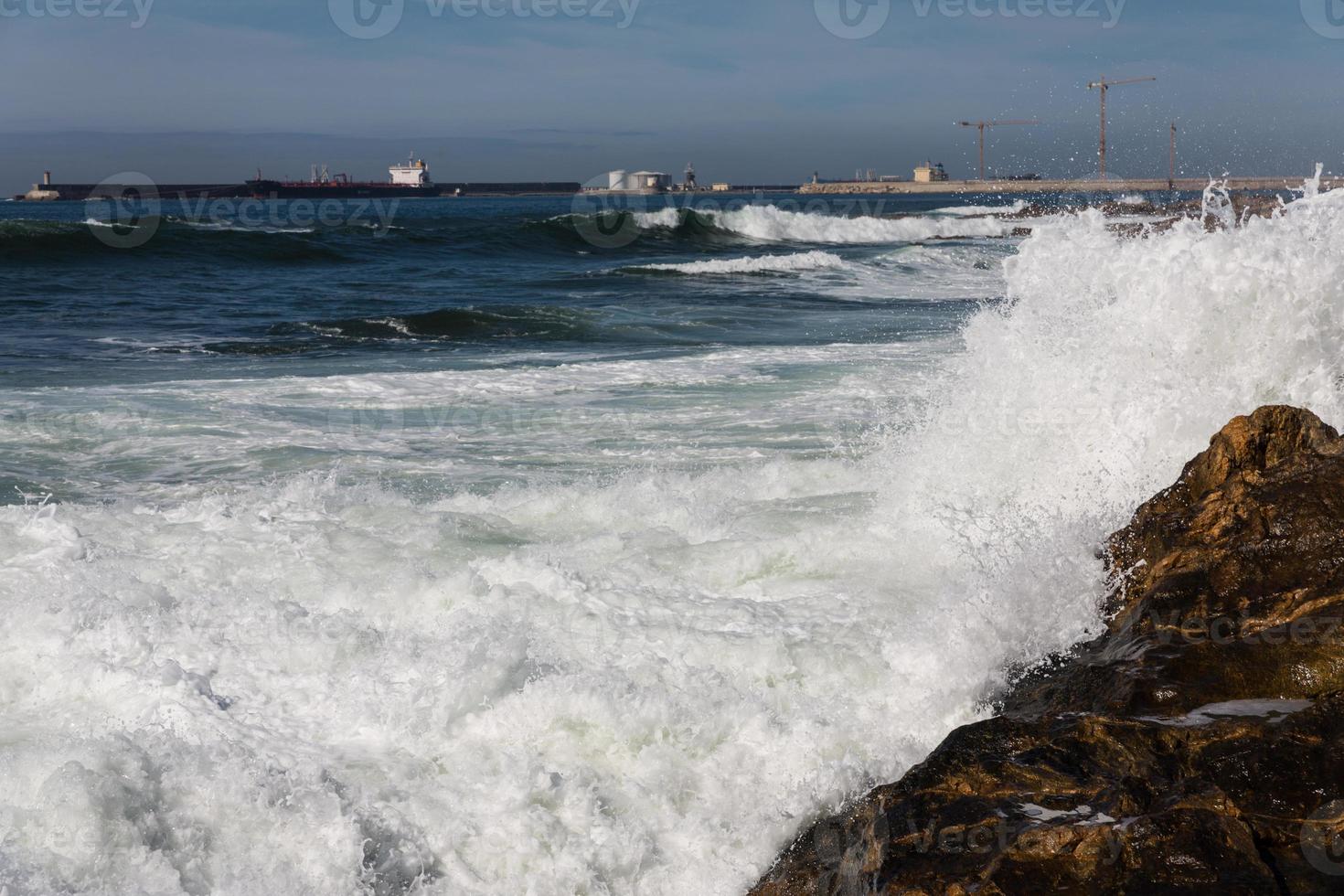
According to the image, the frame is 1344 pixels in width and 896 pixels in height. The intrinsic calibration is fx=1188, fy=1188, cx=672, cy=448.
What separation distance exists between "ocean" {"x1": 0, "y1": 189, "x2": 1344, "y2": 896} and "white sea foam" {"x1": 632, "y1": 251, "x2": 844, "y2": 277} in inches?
603

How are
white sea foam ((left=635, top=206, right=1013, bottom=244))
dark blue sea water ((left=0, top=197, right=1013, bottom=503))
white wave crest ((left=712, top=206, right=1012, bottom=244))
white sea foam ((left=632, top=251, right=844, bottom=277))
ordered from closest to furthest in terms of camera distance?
1. dark blue sea water ((left=0, top=197, right=1013, bottom=503))
2. white sea foam ((left=632, top=251, right=844, bottom=277))
3. white sea foam ((left=635, top=206, right=1013, bottom=244))
4. white wave crest ((left=712, top=206, right=1012, bottom=244))

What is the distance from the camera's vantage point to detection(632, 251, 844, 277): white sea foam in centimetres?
2662

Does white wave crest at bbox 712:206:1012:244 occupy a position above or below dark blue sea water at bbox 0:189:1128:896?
above

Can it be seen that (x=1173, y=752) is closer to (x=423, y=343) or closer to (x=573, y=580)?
(x=573, y=580)

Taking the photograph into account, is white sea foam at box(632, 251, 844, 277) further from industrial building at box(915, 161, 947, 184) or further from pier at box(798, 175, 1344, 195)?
industrial building at box(915, 161, 947, 184)

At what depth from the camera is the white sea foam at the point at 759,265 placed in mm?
26625

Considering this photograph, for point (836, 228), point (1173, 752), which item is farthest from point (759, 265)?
point (1173, 752)

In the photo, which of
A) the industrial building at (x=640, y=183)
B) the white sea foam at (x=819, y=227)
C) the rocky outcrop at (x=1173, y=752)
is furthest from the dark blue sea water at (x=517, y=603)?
the industrial building at (x=640, y=183)

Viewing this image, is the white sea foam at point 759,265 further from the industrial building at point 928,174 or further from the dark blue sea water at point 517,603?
the industrial building at point 928,174

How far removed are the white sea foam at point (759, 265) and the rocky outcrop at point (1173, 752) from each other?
72.9ft

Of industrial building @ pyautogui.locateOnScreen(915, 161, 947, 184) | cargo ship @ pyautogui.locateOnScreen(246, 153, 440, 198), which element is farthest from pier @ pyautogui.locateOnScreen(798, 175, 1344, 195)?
cargo ship @ pyautogui.locateOnScreen(246, 153, 440, 198)

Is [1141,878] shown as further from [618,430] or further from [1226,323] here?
[618,430]

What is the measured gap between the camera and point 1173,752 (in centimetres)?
316

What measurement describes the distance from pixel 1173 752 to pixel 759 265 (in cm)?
2526
